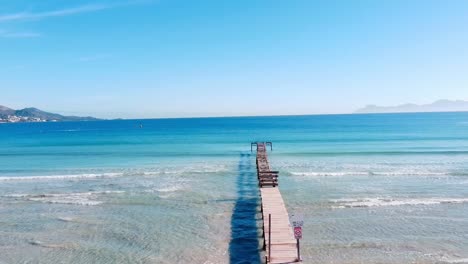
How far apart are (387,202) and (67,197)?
18714 mm

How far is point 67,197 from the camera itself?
25.4 meters

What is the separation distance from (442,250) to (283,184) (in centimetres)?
1370

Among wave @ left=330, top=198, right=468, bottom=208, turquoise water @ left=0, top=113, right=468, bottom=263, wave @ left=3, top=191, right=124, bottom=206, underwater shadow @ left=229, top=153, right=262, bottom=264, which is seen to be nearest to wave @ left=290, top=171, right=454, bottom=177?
turquoise water @ left=0, top=113, right=468, bottom=263

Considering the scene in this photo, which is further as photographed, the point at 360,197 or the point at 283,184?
the point at 283,184

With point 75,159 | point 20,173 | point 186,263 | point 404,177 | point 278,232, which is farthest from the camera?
point 75,159

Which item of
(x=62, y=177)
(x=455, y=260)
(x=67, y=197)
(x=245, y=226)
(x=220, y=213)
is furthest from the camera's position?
(x=62, y=177)

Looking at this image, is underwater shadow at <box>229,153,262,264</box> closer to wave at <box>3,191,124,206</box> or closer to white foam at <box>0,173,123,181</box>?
wave at <box>3,191,124,206</box>

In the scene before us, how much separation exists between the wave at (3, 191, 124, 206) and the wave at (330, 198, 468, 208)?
45.1 ft

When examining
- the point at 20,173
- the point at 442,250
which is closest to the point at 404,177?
the point at 442,250

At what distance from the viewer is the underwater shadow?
15451mm

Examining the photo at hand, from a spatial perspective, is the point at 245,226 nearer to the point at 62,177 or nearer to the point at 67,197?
the point at 67,197

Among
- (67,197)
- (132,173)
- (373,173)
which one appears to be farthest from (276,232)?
(132,173)

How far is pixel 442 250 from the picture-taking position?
15242 mm

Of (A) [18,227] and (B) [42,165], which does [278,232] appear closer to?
(A) [18,227]
